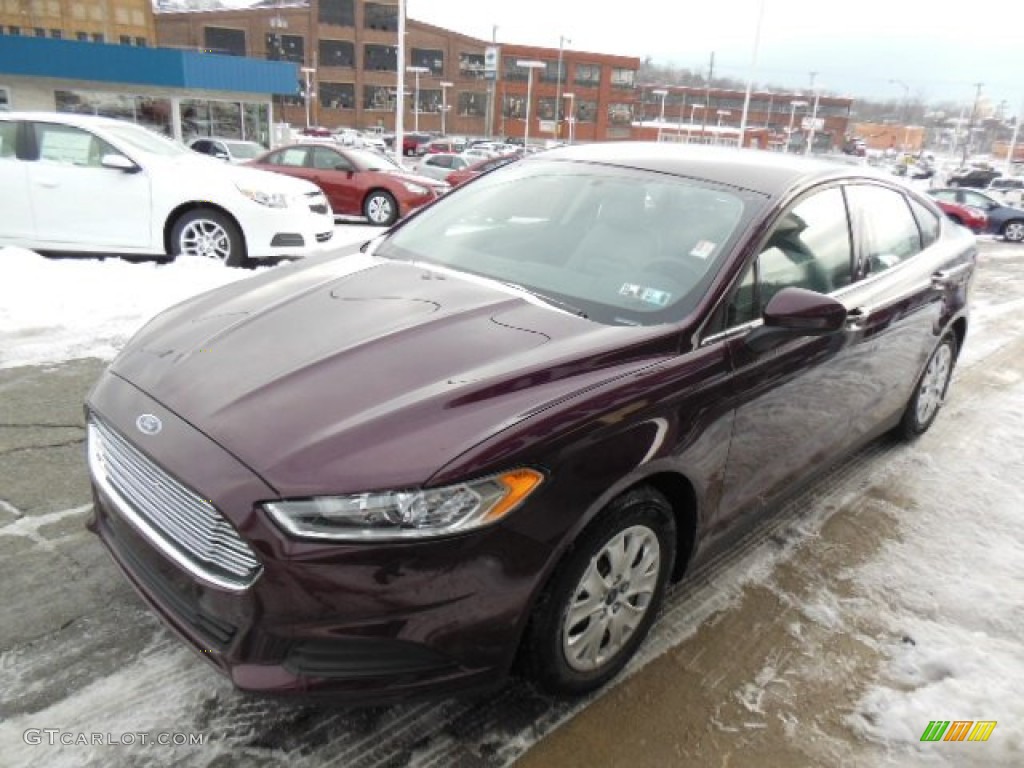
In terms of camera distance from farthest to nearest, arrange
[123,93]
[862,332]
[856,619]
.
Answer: [123,93] < [862,332] < [856,619]

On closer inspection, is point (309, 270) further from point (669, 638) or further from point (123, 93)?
point (123, 93)

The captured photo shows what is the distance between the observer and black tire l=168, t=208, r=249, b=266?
25.0 ft

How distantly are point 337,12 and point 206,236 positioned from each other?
84.6 metres

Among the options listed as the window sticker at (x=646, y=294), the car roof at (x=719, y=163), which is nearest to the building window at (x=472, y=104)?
the car roof at (x=719, y=163)

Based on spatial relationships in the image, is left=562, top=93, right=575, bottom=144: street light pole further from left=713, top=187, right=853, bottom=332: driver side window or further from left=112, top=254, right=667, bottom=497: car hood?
left=112, top=254, right=667, bottom=497: car hood

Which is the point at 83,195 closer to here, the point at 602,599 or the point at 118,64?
the point at 602,599

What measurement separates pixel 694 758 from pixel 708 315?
1365mm

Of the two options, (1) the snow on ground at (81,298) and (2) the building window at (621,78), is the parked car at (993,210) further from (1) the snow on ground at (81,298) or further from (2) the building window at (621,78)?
(2) the building window at (621,78)

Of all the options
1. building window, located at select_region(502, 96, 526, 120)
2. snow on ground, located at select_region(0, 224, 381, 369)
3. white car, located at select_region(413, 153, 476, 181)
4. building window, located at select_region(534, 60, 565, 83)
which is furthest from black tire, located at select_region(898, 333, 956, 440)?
building window, located at select_region(534, 60, 565, 83)

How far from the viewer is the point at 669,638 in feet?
9.14

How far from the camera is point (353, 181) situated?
13.3 meters

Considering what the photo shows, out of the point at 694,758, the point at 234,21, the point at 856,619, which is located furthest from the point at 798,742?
the point at 234,21

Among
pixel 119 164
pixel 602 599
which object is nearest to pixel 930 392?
pixel 602 599

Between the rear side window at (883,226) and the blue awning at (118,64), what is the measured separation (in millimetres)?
30453
